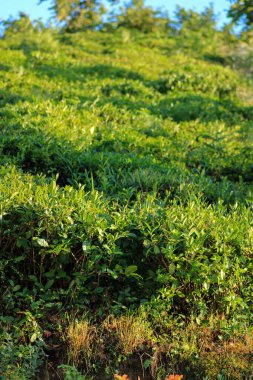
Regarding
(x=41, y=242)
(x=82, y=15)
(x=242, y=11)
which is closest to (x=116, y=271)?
(x=41, y=242)

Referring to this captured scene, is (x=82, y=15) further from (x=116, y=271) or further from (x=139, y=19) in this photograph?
(x=116, y=271)

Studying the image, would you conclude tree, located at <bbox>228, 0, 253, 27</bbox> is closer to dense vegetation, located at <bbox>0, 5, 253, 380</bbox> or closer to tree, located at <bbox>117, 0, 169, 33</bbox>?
dense vegetation, located at <bbox>0, 5, 253, 380</bbox>

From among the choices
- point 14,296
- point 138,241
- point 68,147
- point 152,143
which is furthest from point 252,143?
point 14,296

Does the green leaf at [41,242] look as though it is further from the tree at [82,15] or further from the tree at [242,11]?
the tree at [82,15]

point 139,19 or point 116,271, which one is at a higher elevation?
point 139,19

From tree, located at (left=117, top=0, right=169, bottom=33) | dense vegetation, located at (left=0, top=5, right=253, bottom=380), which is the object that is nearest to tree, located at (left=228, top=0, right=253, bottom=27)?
dense vegetation, located at (left=0, top=5, right=253, bottom=380)

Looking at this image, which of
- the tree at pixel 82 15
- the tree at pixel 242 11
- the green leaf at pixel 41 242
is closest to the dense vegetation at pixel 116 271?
the green leaf at pixel 41 242

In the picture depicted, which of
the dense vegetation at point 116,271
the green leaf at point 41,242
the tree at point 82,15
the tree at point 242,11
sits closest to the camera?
the dense vegetation at point 116,271

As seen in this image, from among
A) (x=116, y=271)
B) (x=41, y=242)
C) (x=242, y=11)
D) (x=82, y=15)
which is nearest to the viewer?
(x=41, y=242)

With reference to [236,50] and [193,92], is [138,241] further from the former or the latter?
[236,50]

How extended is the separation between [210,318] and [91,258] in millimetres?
1160

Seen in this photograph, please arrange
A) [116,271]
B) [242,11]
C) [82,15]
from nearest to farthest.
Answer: [116,271] < [242,11] < [82,15]

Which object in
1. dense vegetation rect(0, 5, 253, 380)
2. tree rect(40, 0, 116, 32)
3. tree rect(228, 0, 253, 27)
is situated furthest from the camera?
tree rect(40, 0, 116, 32)

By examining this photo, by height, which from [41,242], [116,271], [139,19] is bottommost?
[116,271]
